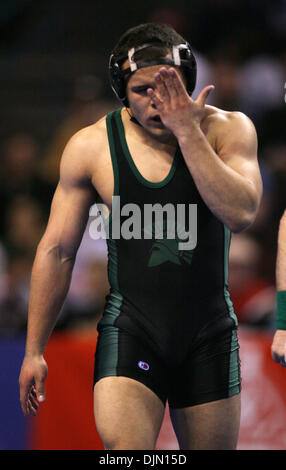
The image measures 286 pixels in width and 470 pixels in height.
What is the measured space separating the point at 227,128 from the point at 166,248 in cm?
56

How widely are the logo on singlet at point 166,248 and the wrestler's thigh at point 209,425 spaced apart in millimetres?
612

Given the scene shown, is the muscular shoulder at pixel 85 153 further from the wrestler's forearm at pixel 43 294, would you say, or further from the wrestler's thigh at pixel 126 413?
the wrestler's thigh at pixel 126 413

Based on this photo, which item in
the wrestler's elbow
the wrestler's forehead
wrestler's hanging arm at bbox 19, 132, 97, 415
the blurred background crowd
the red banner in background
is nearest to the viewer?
the wrestler's elbow

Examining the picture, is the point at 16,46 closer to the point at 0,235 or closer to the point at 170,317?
the point at 0,235

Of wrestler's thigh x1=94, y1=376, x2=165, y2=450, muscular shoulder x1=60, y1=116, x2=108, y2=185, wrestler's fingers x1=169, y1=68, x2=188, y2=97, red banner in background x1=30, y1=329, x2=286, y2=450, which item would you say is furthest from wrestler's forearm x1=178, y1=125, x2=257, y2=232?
red banner in background x1=30, y1=329, x2=286, y2=450

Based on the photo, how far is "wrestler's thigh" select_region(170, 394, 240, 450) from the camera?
133 inches

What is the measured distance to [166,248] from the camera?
11.0 ft

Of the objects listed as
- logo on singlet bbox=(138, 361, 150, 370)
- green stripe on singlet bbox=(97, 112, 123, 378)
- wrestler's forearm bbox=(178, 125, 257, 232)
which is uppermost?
wrestler's forearm bbox=(178, 125, 257, 232)

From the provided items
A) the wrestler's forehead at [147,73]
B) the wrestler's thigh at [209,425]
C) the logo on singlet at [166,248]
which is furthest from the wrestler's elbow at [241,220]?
the wrestler's thigh at [209,425]

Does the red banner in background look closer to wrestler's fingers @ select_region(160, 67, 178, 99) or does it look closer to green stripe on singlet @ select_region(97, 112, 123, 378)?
green stripe on singlet @ select_region(97, 112, 123, 378)

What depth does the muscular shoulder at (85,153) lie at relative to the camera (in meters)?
3.42

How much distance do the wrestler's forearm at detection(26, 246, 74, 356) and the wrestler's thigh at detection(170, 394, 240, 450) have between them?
27.2 inches
